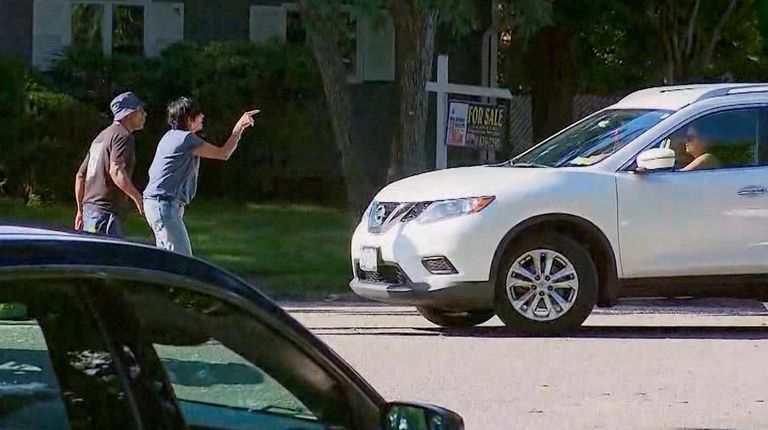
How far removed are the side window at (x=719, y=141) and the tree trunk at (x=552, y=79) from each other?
555 inches

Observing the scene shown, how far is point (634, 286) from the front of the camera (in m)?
11.4

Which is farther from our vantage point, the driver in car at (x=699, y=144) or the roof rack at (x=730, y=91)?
the roof rack at (x=730, y=91)

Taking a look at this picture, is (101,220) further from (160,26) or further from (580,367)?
(160,26)

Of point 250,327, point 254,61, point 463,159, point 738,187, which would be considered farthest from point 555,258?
point 463,159

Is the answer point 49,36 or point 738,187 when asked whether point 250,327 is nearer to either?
point 738,187

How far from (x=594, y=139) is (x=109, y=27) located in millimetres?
13013

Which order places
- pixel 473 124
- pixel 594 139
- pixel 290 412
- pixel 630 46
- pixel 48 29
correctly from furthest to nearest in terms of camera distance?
pixel 630 46 < pixel 48 29 < pixel 473 124 < pixel 594 139 < pixel 290 412

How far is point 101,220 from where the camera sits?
11.2m

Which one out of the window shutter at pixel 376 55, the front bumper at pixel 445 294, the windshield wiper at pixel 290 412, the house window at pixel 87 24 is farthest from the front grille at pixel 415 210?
the window shutter at pixel 376 55

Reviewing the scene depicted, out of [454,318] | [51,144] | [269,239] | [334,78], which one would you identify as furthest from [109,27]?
→ [454,318]

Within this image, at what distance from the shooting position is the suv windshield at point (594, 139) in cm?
1156

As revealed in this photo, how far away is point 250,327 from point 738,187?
27.8ft

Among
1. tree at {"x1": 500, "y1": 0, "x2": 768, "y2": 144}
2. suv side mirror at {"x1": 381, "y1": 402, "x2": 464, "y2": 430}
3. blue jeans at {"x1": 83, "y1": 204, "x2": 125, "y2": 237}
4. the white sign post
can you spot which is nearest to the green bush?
tree at {"x1": 500, "y1": 0, "x2": 768, "y2": 144}

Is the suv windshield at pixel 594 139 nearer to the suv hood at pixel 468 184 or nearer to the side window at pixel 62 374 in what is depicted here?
the suv hood at pixel 468 184
